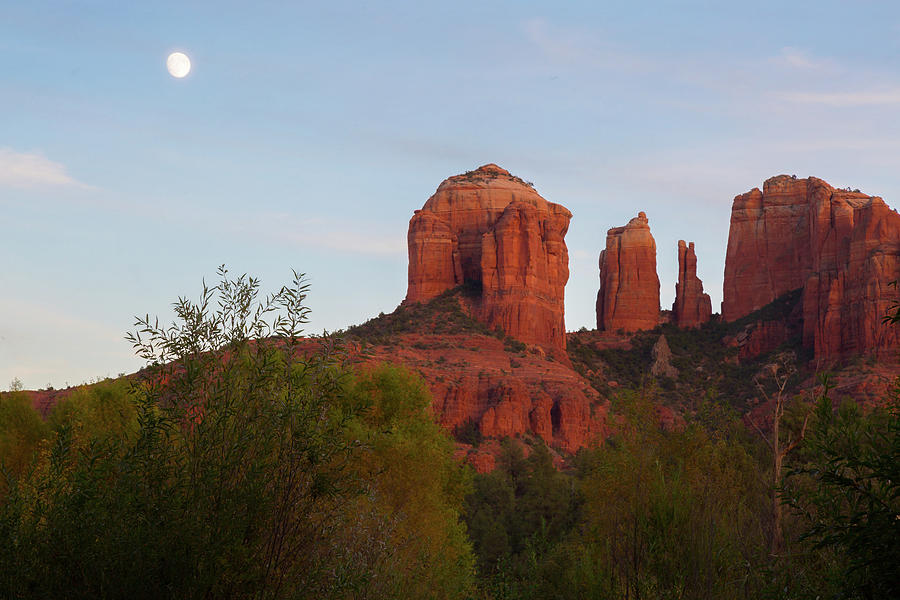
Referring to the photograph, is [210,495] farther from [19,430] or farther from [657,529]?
[19,430]

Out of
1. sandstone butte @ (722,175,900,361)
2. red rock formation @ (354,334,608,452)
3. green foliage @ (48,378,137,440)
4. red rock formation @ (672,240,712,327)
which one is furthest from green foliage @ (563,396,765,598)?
red rock formation @ (672,240,712,327)

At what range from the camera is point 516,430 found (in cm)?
9444

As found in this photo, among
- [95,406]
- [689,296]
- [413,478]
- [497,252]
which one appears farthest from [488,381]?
[413,478]

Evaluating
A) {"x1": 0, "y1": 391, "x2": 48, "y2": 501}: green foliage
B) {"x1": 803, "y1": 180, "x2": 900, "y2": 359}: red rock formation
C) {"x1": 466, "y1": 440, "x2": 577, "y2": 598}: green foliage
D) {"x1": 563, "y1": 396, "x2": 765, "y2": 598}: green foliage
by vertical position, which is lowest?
{"x1": 466, "y1": 440, "x2": 577, "y2": 598}: green foliage

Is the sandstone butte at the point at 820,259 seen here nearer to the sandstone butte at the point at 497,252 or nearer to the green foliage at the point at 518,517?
the sandstone butte at the point at 497,252

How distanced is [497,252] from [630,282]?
31843 mm

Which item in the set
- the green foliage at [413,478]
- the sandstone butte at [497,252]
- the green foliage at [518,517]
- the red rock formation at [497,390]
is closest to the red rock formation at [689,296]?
the sandstone butte at [497,252]

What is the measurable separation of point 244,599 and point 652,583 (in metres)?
10.6

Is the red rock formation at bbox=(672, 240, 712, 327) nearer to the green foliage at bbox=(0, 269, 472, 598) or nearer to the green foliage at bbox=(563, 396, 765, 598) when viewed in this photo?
the green foliage at bbox=(563, 396, 765, 598)

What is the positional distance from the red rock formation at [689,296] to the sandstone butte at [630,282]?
3.67 meters

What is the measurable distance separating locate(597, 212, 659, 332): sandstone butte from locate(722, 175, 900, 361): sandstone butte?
11.4 metres

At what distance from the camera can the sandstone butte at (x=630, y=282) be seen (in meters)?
137

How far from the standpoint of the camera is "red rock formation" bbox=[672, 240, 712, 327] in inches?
5443

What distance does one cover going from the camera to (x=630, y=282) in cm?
13875
